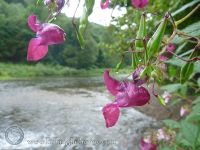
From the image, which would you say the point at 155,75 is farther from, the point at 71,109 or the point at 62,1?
the point at 71,109

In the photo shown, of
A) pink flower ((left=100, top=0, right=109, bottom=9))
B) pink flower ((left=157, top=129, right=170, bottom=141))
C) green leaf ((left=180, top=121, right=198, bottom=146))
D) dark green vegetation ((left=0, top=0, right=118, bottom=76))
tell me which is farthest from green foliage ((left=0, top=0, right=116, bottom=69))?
pink flower ((left=100, top=0, right=109, bottom=9))

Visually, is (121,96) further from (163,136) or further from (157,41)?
(163,136)

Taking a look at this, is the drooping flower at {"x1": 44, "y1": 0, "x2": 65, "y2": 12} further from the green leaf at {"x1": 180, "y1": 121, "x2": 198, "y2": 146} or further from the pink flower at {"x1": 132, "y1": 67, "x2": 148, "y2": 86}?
the green leaf at {"x1": 180, "y1": 121, "x2": 198, "y2": 146}

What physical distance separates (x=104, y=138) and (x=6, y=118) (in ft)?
6.46

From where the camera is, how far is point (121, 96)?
1.50ft

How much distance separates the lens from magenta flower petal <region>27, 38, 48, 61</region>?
0.45 meters

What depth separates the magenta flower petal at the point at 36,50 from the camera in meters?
0.45

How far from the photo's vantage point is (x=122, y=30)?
22.0 feet

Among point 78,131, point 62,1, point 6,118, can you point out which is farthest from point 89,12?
point 6,118

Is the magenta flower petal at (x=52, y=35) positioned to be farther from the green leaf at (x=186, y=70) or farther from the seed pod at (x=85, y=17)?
the green leaf at (x=186, y=70)

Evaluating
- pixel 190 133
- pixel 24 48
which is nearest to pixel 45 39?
pixel 190 133

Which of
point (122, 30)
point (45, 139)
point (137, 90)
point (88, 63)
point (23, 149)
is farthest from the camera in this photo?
point (88, 63)

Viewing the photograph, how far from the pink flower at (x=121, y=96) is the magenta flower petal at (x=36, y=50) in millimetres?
80

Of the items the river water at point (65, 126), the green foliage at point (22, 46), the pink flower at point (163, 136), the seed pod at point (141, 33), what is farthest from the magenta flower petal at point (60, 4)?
the green foliage at point (22, 46)
